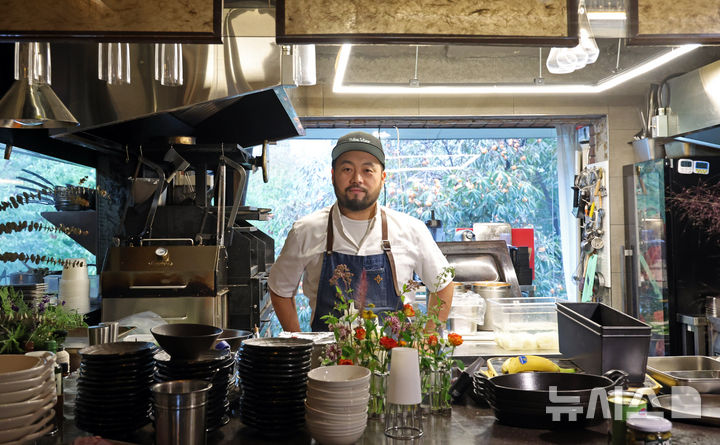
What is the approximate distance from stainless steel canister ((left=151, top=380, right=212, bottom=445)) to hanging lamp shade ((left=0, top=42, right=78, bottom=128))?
51.2 inches

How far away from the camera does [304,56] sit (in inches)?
146

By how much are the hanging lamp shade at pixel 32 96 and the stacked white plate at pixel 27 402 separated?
3.36ft

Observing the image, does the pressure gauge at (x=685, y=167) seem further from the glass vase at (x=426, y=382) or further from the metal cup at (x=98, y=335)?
the metal cup at (x=98, y=335)

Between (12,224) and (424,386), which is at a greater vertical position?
(12,224)

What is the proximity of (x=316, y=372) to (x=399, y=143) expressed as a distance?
21.3 ft

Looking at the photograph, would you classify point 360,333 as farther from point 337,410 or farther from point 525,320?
point 525,320

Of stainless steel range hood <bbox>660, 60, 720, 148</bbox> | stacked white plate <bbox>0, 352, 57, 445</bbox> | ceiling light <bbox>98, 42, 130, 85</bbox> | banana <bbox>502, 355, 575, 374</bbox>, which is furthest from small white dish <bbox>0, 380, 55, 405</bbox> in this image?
stainless steel range hood <bbox>660, 60, 720, 148</bbox>

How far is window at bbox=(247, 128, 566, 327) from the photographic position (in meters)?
7.80

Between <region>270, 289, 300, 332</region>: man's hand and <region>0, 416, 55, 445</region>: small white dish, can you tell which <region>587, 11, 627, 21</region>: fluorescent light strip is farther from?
<region>270, 289, 300, 332</region>: man's hand

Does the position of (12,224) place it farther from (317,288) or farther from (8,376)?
(317,288)

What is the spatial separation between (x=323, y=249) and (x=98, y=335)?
4.40 ft

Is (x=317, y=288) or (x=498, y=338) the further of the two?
(x=317, y=288)

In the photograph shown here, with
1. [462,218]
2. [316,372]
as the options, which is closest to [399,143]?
[462,218]

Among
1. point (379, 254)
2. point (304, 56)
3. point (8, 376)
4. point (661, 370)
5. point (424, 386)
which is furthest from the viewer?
point (304, 56)
